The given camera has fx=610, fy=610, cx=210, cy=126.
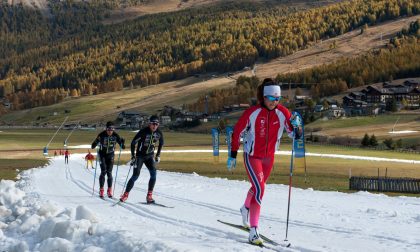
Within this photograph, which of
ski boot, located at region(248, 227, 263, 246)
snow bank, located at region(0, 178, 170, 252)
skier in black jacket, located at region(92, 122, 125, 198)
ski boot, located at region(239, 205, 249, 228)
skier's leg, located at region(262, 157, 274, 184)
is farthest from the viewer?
skier in black jacket, located at region(92, 122, 125, 198)

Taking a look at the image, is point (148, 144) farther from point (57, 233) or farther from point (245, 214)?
point (57, 233)

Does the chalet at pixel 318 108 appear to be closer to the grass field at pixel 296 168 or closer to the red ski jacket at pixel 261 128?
the grass field at pixel 296 168

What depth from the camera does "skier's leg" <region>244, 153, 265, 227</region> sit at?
11.6m

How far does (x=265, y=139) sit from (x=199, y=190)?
14493mm

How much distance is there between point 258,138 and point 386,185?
25.0 meters

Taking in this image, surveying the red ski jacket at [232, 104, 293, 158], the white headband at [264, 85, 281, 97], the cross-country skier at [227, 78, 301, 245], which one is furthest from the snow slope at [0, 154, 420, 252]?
the white headband at [264, 85, 281, 97]

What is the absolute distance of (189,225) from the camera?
46.8 feet

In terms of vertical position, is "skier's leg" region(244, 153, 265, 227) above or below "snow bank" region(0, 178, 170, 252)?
above

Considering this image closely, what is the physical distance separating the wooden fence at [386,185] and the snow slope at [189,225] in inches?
526

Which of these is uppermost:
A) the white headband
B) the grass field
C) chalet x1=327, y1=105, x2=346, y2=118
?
the white headband

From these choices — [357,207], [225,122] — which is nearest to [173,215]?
[357,207]

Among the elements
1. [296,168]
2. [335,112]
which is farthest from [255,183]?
[335,112]

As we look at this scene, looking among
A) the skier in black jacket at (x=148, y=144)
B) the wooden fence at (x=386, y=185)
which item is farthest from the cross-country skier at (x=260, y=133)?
the wooden fence at (x=386, y=185)

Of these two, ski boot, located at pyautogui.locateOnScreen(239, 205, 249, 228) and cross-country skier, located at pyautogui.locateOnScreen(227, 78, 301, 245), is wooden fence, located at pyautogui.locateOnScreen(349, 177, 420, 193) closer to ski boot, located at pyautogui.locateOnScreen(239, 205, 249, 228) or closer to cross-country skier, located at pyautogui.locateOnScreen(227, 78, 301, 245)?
ski boot, located at pyautogui.locateOnScreen(239, 205, 249, 228)
